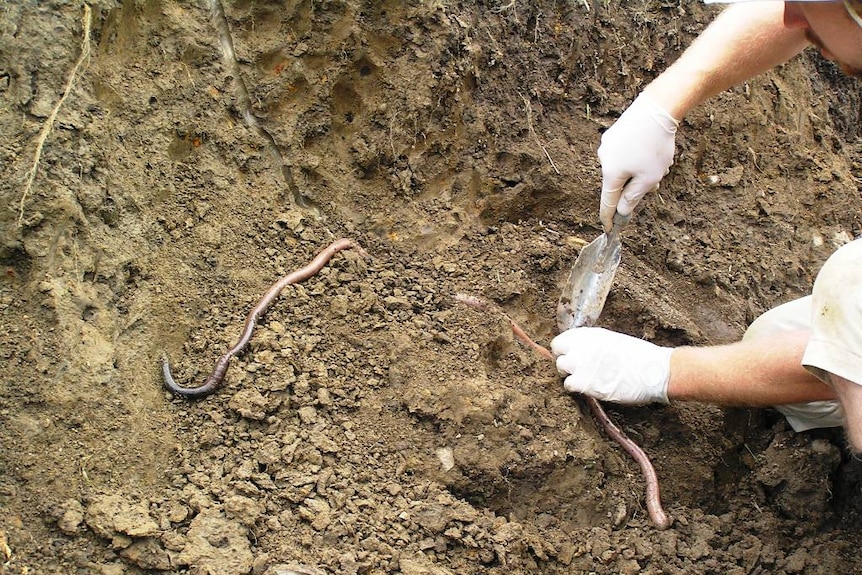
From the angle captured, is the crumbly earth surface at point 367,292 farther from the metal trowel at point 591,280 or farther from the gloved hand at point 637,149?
the gloved hand at point 637,149

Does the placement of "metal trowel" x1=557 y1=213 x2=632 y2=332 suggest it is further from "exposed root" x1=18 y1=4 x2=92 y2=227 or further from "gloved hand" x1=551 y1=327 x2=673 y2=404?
"exposed root" x1=18 y1=4 x2=92 y2=227

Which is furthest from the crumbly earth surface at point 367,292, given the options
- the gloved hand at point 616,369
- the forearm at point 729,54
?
the forearm at point 729,54

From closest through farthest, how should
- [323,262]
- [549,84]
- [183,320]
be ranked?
[183,320] → [323,262] → [549,84]

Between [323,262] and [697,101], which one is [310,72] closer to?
[323,262]

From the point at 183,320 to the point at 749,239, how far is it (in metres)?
2.81

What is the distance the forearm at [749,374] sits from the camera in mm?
2766

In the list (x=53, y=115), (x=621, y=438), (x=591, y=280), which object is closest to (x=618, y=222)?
(x=591, y=280)

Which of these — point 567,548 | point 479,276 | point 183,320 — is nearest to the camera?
point 567,548

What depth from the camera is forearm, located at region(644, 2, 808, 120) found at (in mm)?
2826

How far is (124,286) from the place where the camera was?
2797 millimetres

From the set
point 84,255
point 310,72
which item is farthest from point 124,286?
point 310,72

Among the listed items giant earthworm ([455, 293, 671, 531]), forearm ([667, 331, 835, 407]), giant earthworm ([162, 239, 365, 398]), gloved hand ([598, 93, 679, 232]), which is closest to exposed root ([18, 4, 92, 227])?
giant earthworm ([162, 239, 365, 398])

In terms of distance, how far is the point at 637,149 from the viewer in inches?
116

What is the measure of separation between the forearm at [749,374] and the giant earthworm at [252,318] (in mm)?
1438
